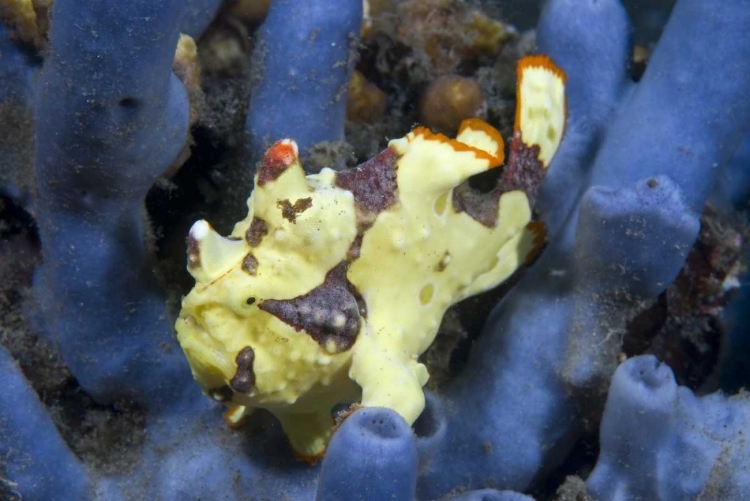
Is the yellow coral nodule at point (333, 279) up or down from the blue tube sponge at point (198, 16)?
down

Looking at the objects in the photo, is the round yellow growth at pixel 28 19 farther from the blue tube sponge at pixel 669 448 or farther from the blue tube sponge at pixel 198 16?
the blue tube sponge at pixel 669 448

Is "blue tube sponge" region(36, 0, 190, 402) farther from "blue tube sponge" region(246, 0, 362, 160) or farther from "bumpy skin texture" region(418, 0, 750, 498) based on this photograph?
"bumpy skin texture" region(418, 0, 750, 498)

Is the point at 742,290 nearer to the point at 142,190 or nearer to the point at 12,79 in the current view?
the point at 142,190

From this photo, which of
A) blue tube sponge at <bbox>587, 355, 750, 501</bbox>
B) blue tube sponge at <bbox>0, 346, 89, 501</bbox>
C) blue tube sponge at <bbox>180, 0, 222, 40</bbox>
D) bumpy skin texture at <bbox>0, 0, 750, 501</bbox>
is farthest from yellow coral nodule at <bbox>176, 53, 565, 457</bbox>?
blue tube sponge at <bbox>180, 0, 222, 40</bbox>

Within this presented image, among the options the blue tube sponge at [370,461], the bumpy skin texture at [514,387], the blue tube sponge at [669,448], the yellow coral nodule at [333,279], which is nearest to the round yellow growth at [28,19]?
the bumpy skin texture at [514,387]

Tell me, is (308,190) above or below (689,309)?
above

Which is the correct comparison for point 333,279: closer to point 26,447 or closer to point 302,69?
point 302,69

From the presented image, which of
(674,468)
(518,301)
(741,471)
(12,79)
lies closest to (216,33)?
(12,79)
